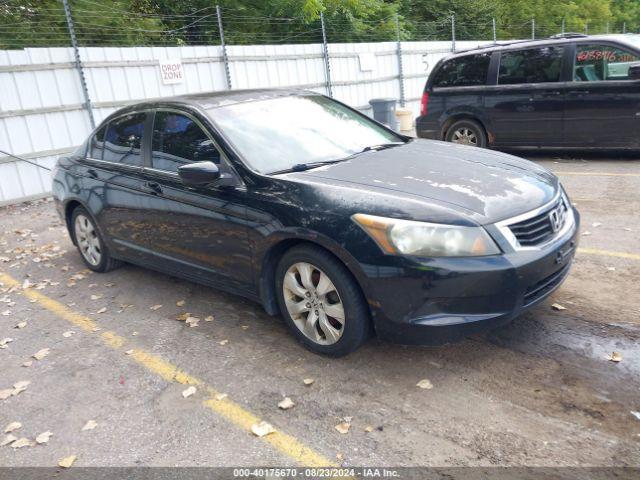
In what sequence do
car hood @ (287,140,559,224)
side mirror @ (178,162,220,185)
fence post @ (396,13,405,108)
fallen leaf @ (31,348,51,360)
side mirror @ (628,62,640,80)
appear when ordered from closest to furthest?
car hood @ (287,140,559,224), side mirror @ (178,162,220,185), fallen leaf @ (31,348,51,360), side mirror @ (628,62,640,80), fence post @ (396,13,405,108)

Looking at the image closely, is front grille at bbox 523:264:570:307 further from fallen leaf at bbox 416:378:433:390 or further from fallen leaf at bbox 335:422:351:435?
fallen leaf at bbox 335:422:351:435

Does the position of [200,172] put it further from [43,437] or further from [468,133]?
[468,133]

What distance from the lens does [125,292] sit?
5199mm

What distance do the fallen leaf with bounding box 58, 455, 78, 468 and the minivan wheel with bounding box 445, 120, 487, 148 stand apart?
26.1 feet

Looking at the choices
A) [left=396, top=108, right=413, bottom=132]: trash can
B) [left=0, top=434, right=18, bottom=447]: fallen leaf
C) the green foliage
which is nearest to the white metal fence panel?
the green foliage

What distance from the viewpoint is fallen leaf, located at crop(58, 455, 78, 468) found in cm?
291

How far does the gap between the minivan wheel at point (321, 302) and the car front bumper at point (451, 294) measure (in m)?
0.15

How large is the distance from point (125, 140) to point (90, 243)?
1262 millimetres

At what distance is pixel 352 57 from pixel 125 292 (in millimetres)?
11108

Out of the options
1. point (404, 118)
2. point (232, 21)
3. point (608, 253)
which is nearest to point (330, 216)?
point (608, 253)

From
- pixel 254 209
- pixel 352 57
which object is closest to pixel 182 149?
pixel 254 209

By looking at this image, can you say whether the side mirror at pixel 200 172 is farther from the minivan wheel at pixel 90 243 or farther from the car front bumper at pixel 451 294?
the minivan wheel at pixel 90 243

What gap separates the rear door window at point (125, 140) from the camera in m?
4.82

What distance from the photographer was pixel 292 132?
13.9ft
